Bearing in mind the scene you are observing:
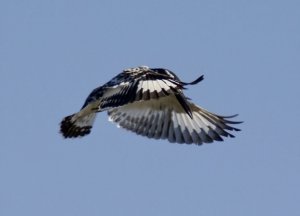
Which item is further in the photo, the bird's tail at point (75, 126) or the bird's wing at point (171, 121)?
the bird's wing at point (171, 121)

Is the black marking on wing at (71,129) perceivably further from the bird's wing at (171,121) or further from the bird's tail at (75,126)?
the bird's wing at (171,121)

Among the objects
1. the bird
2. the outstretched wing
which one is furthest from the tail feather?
the outstretched wing

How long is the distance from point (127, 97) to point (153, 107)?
83.5 inches

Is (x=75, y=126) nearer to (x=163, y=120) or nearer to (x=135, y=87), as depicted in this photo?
(x=163, y=120)

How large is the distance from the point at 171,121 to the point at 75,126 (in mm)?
1343

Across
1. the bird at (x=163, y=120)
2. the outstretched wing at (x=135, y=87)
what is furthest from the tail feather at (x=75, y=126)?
the outstretched wing at (x=135, y=87)

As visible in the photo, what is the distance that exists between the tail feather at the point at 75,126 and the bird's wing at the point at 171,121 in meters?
0.32

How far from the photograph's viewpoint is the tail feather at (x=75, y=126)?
1507cm

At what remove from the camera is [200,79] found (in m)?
13.3

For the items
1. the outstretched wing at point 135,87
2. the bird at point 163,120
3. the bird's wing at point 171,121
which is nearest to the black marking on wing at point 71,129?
the bird at point 163,120

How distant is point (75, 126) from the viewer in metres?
15.1

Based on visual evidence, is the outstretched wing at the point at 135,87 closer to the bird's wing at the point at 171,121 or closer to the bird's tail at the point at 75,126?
the bird's tail at the point at 75,126

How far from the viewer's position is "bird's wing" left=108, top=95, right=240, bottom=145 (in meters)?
15.2

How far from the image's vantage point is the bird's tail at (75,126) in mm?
15068
